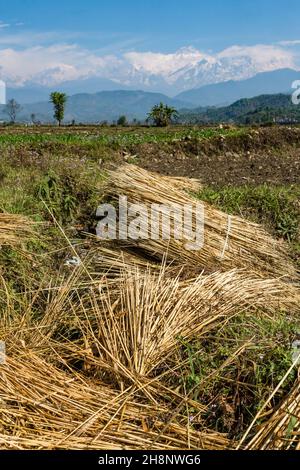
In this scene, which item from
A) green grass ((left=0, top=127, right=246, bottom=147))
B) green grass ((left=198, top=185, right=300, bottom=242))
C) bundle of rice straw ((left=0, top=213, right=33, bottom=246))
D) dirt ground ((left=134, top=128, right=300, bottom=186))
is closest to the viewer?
bundle of rice straw ((left=0, top=213, right=33, bottom=246))

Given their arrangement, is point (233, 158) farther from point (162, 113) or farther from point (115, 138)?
point (162, 113)

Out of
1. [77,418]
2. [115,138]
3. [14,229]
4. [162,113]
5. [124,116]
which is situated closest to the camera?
[77,418]

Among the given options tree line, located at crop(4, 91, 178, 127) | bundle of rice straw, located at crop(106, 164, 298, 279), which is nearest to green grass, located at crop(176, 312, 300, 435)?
bundle of rice straw, located at crop(106, 164, 298, 279)

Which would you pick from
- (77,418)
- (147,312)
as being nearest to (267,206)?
(147,312)

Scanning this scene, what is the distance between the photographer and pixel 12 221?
3.90 m

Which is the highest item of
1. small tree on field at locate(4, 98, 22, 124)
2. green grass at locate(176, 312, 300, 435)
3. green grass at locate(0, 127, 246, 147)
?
small tree on field at locate(4, 98, 22, 124)

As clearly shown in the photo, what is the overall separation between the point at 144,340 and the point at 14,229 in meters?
1.85

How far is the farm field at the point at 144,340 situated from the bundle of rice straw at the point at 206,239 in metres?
0.02

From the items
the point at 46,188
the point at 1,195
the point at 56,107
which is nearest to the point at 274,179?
the point at 46,188

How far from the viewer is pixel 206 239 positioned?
357 centimetres

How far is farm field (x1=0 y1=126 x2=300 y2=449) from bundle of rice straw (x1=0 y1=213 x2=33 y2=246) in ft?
0.04

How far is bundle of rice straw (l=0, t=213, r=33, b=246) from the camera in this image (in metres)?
3.62

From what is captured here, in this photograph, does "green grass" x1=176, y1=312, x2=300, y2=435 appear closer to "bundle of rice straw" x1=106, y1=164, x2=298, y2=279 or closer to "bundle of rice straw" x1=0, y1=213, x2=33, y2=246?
"bundle of rice straw" x1=106, y1=164, x2=298, y2=279

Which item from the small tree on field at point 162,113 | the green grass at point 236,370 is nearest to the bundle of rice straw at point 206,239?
the green grass at point 236,370
